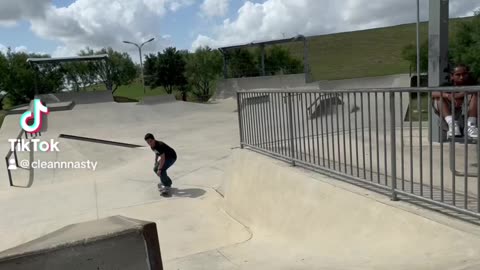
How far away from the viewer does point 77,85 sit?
43781 millimetres

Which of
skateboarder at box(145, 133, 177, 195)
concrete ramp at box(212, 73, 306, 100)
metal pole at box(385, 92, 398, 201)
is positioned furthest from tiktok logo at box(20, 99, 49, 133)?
metal pole at box(385, 92, 398, 201)

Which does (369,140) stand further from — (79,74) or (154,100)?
(79,74)

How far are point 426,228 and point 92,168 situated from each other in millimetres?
10513

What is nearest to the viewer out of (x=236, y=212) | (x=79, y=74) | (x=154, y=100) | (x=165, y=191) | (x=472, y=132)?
(x=472, y=132)

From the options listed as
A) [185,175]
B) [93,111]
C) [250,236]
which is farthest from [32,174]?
[93,111]

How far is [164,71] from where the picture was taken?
46219 mm

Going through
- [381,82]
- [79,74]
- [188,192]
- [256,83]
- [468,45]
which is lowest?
[188,192]

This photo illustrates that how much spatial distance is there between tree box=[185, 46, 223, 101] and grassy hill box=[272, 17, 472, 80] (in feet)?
33.6

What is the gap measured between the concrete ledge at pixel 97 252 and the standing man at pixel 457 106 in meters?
2.45

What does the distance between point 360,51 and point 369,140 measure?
8016 cm

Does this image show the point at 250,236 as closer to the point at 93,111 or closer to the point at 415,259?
the point at 415,259

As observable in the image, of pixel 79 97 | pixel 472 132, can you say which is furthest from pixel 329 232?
pixel 79 97

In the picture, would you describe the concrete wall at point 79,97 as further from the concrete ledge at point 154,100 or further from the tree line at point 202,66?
the tree line at point 202,66

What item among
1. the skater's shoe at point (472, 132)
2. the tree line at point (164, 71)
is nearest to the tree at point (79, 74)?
the tree line at point (164, 71)
